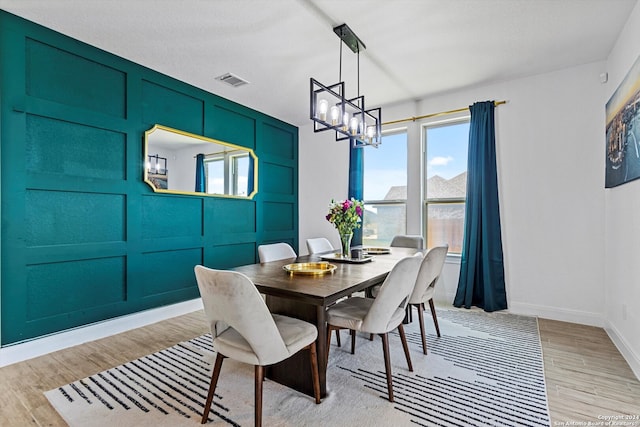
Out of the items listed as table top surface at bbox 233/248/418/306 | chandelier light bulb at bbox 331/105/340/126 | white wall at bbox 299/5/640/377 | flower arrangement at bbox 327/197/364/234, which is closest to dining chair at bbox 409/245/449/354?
table top surface at bbox 233/248/418/306

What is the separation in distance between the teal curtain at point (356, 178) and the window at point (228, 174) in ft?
5.05

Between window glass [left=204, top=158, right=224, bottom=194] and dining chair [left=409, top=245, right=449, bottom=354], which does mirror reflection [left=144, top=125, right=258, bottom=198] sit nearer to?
window glass [left=204, top=158, right=224, bottom=194]

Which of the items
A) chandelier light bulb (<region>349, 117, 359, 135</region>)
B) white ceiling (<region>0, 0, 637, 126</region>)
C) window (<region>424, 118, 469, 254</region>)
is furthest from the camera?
window (<region>424, 118, 469, 254</region>)

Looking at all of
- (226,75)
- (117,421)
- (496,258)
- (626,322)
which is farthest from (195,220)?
(626,322)

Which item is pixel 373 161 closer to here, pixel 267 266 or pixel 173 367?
pixel 267 266

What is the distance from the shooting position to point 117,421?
1721 millimetres

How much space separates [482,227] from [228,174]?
326 centimetres

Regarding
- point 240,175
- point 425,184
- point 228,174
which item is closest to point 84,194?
point 228,174

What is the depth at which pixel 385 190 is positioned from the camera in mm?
4688

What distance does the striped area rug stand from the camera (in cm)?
174

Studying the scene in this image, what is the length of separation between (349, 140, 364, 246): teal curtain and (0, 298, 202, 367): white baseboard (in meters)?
2.44

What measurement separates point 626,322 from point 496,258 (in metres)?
1.27

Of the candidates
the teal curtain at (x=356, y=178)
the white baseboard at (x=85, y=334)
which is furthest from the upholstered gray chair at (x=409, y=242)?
the white baseboard at (x=85, y=334)

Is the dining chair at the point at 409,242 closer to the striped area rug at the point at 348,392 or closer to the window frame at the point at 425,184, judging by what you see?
the window frame at the point at 425,184
